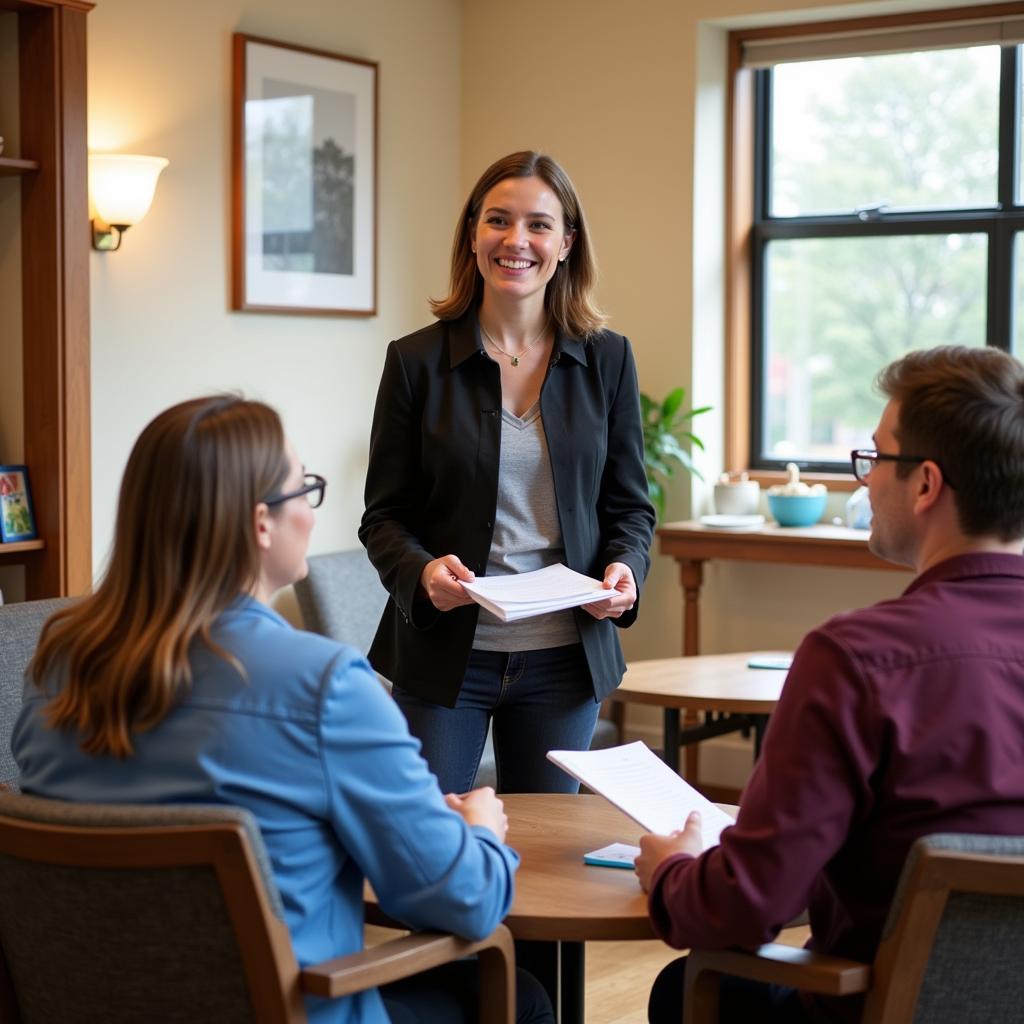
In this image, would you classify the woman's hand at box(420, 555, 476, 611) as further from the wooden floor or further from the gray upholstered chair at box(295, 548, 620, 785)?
the gray upholstered chair at box(295, 548, 620, 785)

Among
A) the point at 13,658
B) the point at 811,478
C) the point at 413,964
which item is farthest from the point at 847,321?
the point at 413,964

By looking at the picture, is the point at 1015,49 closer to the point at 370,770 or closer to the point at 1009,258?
the point at 1009,258

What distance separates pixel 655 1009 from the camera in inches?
72.8

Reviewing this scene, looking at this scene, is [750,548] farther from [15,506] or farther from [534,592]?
[534,592]

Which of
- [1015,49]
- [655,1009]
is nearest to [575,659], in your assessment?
[655,1009]

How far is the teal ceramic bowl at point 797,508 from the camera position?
4523 millimetres

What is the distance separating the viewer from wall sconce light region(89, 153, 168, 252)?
3.74 metres

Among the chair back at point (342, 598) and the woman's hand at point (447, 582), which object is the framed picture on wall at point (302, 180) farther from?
the woman's hand at point (447, 582)

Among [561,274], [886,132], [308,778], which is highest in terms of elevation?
[886,132]

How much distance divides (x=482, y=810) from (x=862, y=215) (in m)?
3.47

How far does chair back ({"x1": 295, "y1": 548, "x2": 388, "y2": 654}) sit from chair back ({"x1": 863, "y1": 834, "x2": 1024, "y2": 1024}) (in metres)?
2.79

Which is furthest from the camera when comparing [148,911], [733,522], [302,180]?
[733,522]

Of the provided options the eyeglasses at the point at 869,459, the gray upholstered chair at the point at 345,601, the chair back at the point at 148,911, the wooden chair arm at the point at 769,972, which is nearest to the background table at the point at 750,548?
the gray upholstered chair at the point at 345,601

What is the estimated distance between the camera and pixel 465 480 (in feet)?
7.79
